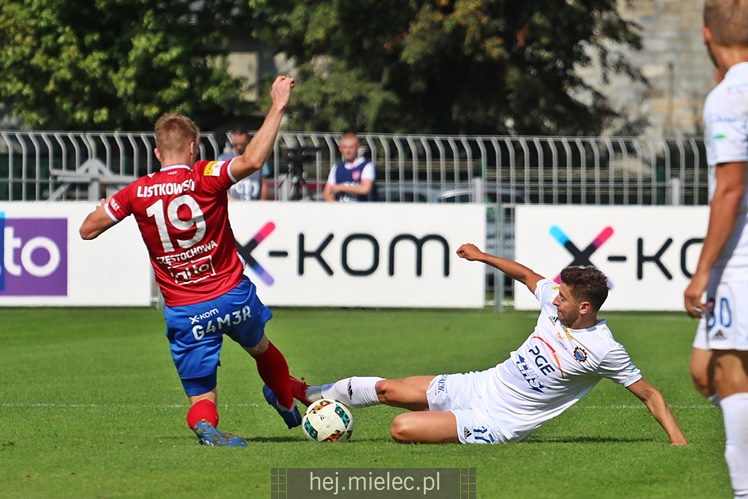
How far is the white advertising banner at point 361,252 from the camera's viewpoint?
54.0 feet

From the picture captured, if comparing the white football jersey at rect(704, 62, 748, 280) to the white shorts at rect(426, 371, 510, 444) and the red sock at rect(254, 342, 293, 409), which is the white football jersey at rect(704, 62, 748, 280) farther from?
the red sock at rect(254, 342, 293, 409)

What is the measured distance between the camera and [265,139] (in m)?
6.84

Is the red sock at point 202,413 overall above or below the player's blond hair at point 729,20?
below

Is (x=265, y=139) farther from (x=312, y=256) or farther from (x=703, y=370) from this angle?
(x=312, y=256)

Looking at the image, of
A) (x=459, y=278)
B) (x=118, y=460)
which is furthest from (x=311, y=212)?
(x=118, y=460)

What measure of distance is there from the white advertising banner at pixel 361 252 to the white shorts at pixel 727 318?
11.5m

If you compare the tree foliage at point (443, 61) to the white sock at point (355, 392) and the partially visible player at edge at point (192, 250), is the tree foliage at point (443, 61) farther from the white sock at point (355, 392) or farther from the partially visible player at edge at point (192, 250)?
the partially visible player at edge at point (192, 250)

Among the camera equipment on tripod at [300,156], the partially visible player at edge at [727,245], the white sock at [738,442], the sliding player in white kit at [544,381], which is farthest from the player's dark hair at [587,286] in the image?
the camera equipment on tripod at [300,156]

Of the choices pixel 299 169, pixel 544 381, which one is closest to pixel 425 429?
pixel 544 381

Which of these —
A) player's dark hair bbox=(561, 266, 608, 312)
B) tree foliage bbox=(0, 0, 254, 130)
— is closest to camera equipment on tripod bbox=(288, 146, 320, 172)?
player's dark hair bbox=(561, 266, 608, 312)

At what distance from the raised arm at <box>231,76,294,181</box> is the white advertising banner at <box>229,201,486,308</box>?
9.47 metres

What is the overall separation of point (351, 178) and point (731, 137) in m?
12.4

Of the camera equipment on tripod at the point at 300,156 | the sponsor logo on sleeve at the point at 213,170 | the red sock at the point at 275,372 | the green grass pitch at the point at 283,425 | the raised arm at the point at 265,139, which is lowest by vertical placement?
the green grass pitch at the point at 283,425

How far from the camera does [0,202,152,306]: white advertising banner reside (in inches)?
639
